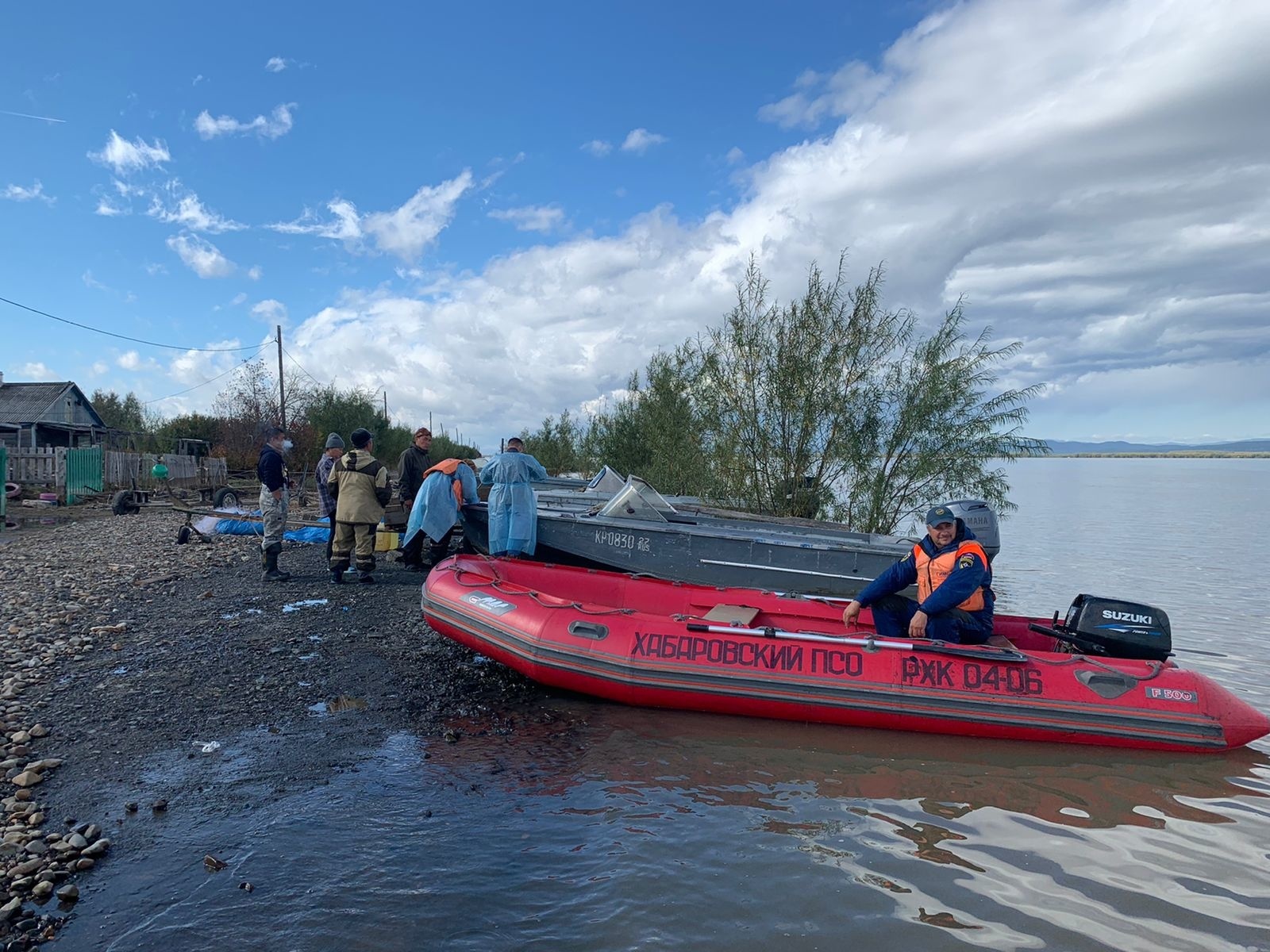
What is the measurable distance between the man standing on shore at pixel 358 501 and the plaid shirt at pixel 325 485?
330 mm

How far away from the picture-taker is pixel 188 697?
5195mm

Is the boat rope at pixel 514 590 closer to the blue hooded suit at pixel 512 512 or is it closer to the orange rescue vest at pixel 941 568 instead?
the blue hooded suit at pixel 512 512

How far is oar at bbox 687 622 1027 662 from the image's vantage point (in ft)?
17.3

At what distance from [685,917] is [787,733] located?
7.36 ft

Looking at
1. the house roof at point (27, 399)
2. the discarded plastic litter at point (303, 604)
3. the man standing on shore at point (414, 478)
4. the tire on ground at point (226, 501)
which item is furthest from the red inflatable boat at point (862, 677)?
the house roof at point (27, 399)

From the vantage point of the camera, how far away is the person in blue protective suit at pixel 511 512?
879cm

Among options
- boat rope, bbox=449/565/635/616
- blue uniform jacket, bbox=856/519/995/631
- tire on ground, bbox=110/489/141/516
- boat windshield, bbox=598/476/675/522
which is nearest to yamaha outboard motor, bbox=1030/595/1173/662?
blue uniform jacket, bbox=856/519/995/631

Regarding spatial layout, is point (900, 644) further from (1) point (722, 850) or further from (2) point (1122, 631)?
(1) point (722, 850)

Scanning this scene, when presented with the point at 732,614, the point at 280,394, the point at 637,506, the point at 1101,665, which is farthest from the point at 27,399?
the point at 1101,665

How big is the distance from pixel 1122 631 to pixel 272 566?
8.42m

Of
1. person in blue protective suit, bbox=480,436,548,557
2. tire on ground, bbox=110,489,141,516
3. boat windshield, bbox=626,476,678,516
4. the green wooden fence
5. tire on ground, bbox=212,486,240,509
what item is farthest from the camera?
the green wooden fence

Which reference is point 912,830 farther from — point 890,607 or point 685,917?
point 890,607

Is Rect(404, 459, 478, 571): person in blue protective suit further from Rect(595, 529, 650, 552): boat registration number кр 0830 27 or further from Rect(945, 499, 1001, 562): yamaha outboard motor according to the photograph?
Rect(945, 499, 1001, 562): yamaha outboard motor

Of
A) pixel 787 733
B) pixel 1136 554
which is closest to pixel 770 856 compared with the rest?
pixel 787 733
